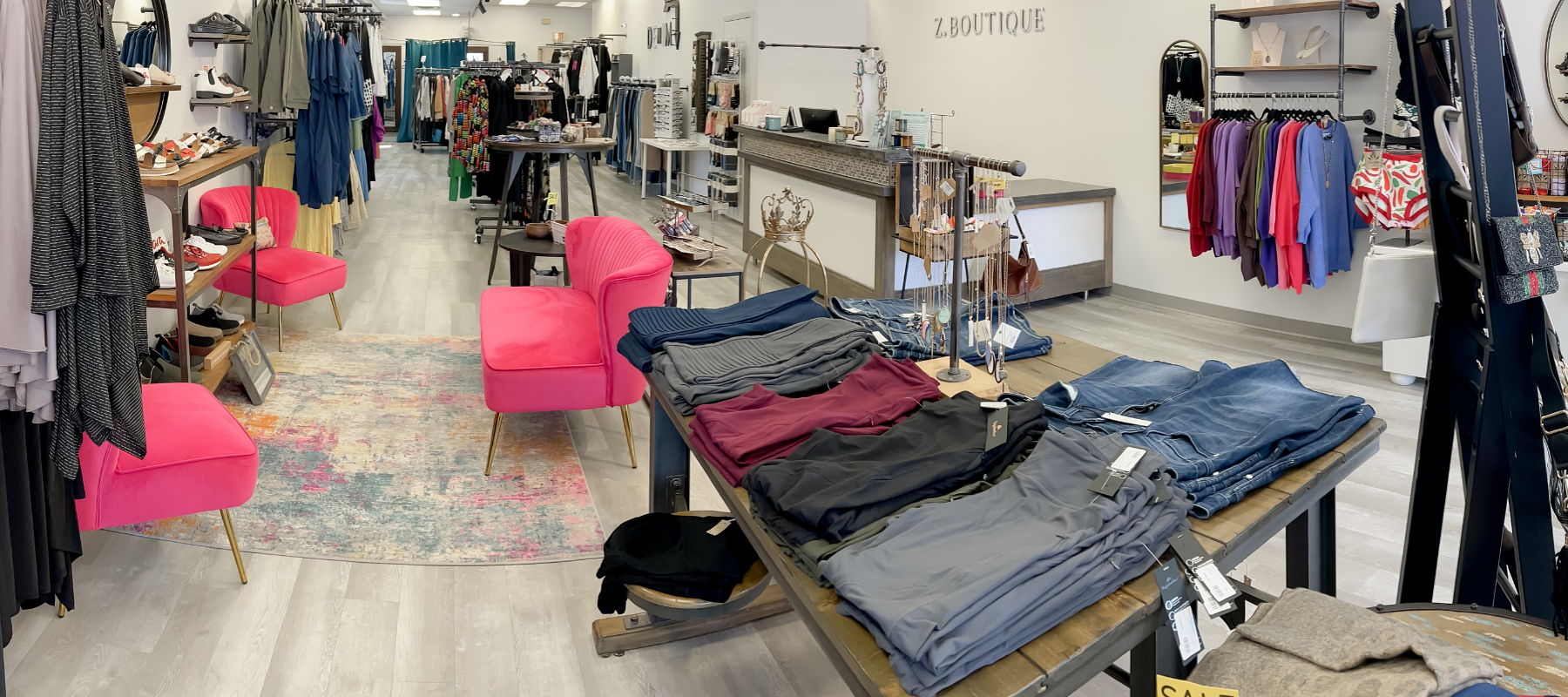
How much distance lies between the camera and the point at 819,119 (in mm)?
6812

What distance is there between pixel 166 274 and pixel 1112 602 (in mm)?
3649

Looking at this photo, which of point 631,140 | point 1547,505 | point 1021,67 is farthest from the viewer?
point 631,140

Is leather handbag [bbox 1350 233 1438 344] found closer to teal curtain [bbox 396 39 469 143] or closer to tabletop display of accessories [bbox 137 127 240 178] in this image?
tabletop display of accessories [bbox 137 127 240 178]

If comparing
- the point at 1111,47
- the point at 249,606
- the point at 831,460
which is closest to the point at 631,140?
the point at 1111,47

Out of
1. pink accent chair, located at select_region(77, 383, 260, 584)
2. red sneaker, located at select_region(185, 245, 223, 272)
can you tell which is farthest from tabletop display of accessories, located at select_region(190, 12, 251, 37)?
pink accent chair, located at select_region(77, 383, 260, 584)

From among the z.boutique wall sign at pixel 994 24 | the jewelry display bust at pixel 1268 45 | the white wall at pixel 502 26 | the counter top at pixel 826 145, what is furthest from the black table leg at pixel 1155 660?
the white wall at pixel 502 26

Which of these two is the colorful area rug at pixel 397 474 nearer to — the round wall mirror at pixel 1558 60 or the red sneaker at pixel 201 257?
the red sneaker at pixel 201 257

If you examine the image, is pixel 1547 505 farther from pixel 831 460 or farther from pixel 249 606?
pixel 249 606

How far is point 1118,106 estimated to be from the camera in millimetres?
6340

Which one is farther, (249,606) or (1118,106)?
(1118,106)

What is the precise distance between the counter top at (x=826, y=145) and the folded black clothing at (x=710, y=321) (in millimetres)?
3057

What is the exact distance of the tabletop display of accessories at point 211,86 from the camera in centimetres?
489

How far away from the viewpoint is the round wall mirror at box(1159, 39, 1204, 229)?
5.77m

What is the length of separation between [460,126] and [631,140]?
3489 millimetres
